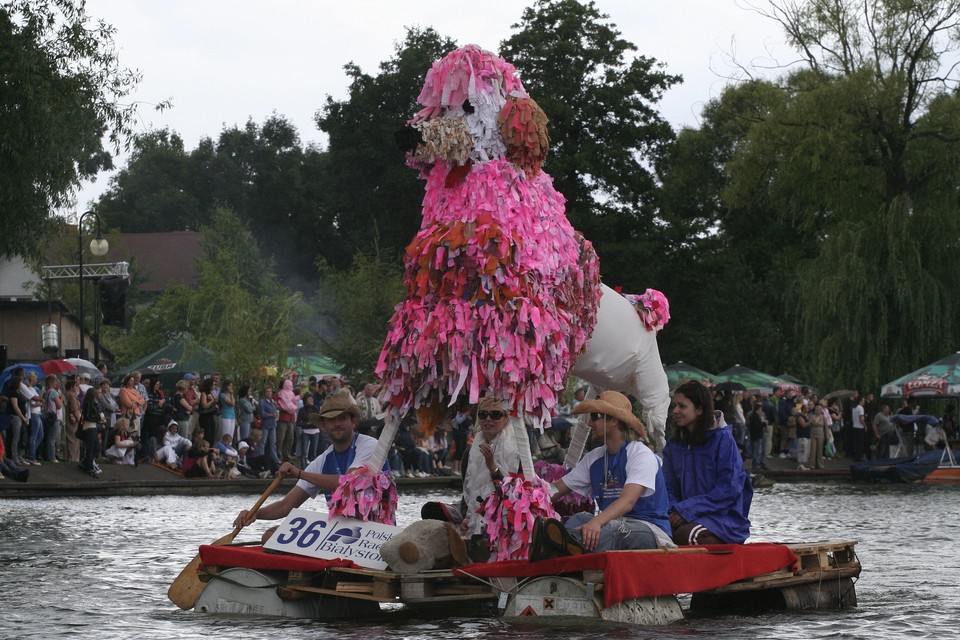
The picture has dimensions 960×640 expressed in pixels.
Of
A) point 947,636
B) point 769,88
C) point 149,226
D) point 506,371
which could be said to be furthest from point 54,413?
point 149,226

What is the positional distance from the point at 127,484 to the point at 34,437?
5.37ft

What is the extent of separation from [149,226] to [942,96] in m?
70.4

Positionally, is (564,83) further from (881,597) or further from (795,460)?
(881,597)

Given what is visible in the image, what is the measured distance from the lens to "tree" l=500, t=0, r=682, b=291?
48.2 meters

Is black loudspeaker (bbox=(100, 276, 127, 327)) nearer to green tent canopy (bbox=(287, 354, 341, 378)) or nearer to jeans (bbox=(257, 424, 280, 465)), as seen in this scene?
jeans (bbox=(257, 424, 280, 465))

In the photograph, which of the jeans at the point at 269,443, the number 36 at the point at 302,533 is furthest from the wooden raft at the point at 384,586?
the jeans at the point at 269,443

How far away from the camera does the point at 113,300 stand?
111 ft

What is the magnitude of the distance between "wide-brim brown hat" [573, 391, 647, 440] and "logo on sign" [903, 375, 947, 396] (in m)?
24.0

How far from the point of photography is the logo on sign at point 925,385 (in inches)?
1284

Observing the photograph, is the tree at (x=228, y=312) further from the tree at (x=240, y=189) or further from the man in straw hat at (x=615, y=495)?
the man in straw hat at (x=615, y=495)

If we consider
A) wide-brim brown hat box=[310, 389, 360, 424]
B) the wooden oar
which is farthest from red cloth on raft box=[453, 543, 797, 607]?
the wooden oar

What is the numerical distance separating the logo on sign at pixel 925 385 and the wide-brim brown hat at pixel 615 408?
78.7 ft

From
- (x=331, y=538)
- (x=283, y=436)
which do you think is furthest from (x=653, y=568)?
(x=283, y=436)

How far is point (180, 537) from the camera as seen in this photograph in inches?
629
